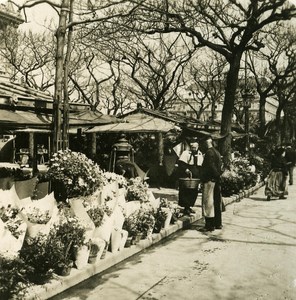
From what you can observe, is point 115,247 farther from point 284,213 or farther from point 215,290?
point 284,213

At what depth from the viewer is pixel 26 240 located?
224 inches

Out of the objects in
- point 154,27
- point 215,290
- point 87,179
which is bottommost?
point 215,290

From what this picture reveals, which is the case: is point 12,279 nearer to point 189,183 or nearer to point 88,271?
point 88,271

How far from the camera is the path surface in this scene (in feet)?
18.7

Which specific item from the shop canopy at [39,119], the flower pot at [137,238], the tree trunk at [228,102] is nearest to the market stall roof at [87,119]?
the shop canopy at [39,119]

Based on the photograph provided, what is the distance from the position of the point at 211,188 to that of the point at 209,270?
3.40m

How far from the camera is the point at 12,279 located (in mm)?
4742

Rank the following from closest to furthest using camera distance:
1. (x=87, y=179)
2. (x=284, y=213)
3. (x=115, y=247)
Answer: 1. (x=115, y=247)
2. (x=87, y=179)
3. (x=284, y=213)

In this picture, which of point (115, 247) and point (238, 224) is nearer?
point (115, 247)

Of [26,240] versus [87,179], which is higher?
[87,179]

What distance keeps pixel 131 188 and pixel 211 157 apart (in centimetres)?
200

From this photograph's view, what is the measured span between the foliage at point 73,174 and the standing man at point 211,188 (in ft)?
8.71

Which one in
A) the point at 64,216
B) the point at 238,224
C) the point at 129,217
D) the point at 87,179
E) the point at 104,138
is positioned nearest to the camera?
the point at 64,216

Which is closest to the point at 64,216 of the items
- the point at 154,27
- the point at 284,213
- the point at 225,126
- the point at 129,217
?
the point at 129,217
